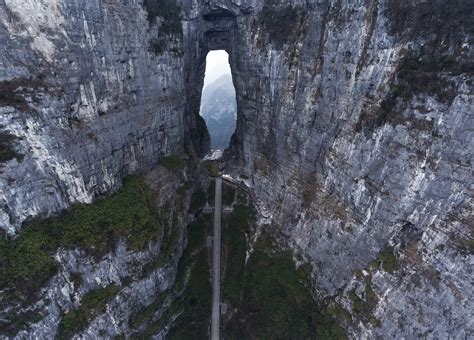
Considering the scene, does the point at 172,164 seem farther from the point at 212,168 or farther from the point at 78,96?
the point at 78,96

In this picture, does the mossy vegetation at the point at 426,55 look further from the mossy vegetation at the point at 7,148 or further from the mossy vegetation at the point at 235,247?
the mossy vegetation at the point at 7,148

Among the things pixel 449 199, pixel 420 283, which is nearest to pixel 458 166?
pixel 449 199

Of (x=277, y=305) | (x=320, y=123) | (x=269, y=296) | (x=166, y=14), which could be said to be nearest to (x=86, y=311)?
(x=269, y=296)

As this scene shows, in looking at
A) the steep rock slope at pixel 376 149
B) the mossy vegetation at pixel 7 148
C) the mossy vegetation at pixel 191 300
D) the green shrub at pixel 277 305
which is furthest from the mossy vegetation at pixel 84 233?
the steep rock slope at pixel 376 149

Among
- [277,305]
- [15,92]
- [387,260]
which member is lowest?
[277,305]

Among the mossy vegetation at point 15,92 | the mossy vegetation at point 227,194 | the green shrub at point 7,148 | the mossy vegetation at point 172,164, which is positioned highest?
the mossy vegetation at point 15,92

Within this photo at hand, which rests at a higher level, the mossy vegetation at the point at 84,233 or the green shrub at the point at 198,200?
the mossy vegetation at the point at 84,233
